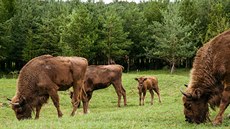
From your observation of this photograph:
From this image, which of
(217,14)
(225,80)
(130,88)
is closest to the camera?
(225,80)

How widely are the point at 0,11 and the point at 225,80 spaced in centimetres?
5913

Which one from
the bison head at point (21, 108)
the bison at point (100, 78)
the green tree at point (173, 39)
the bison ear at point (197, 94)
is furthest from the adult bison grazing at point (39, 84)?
the green tree at point (173, 39)

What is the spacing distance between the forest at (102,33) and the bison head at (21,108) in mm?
44710

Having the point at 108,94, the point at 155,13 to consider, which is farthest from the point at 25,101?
the point at 155,13

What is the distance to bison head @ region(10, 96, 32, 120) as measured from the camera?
16.4 meters

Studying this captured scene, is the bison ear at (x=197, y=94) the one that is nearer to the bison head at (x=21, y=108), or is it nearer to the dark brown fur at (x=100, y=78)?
the bison head at (x=21, y=108)

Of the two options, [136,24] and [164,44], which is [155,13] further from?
[164,44]

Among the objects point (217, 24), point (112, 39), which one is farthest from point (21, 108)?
point (112, 39)

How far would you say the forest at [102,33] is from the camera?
213 ft

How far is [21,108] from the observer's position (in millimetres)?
16453

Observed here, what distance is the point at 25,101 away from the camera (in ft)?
54.2

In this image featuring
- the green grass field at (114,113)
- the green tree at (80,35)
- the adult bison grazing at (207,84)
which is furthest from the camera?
the green tree at (80,35)

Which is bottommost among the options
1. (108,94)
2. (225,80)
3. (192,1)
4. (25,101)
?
(108,94)

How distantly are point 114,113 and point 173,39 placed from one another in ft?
161
